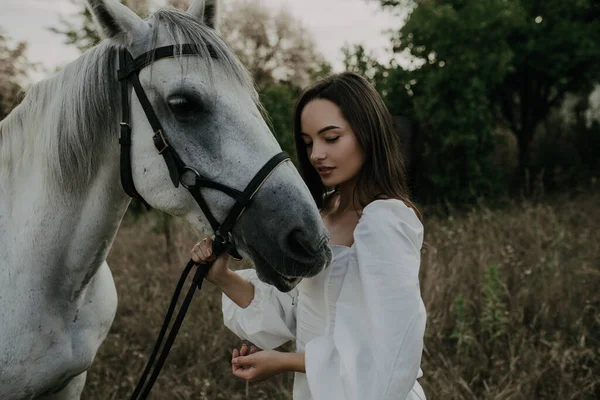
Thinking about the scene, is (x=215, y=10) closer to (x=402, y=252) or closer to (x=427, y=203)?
(x=402, y=252)

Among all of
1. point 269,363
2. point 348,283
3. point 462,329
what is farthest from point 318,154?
point 462,329

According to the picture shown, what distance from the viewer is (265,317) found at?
165 cm

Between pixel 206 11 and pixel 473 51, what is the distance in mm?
6881

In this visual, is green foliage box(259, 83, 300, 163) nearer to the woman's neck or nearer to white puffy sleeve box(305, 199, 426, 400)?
the woman's neck

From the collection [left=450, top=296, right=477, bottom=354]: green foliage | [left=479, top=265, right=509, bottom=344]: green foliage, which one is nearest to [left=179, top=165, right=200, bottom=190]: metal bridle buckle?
[left=450, top=296, right=477, bottom=354]: green foliage

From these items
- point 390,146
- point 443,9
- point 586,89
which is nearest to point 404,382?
point 390,146

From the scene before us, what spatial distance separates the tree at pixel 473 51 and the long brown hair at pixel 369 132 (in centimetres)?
612

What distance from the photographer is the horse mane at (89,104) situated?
4.87ft

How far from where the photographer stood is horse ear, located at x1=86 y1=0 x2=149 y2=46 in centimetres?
141

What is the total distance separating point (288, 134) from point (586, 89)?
684 centimetres

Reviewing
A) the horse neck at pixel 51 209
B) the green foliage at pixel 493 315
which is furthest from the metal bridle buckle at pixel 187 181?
the green foliage at pixel 493 315

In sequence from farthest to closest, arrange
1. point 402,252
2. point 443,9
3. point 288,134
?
point 288,134 → point 443,9 → point 402,252

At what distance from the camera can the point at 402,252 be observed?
129cm

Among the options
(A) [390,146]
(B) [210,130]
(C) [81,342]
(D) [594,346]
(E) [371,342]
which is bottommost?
(D) [594,346]
